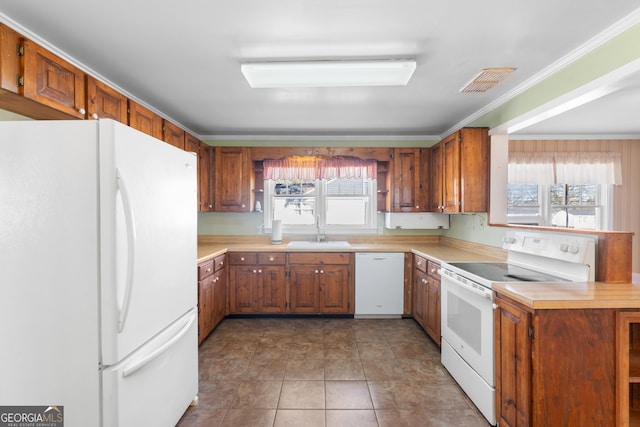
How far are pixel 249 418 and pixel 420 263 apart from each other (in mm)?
2318

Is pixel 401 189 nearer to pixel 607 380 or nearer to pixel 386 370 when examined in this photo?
pixel 386 370

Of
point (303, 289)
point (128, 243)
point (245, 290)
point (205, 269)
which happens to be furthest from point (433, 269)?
point (128, 243)

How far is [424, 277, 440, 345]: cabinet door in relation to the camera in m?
2.94

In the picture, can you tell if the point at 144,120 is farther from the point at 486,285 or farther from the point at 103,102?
the point at 486,285

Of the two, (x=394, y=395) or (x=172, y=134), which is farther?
(x=172, y=134)

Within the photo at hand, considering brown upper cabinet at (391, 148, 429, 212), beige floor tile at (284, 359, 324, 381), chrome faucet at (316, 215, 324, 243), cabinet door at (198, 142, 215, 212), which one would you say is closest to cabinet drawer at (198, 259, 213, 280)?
cabinet door at (198, 142, 215, 212)

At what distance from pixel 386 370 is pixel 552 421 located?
1.25 metres

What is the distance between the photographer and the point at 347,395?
2.21m

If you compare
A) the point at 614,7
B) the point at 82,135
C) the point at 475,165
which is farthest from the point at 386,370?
the point at 614,7

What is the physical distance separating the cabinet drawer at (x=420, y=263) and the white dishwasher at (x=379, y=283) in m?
0.16

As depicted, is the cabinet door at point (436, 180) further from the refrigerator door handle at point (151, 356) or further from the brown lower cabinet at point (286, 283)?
the refrigerator door handle at point (151, 356)

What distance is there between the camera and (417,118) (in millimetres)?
3482

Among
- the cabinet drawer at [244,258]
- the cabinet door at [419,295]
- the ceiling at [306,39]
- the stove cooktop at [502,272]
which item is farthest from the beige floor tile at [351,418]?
the ceiling at [306,39]

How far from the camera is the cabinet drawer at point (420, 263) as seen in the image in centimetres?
330
